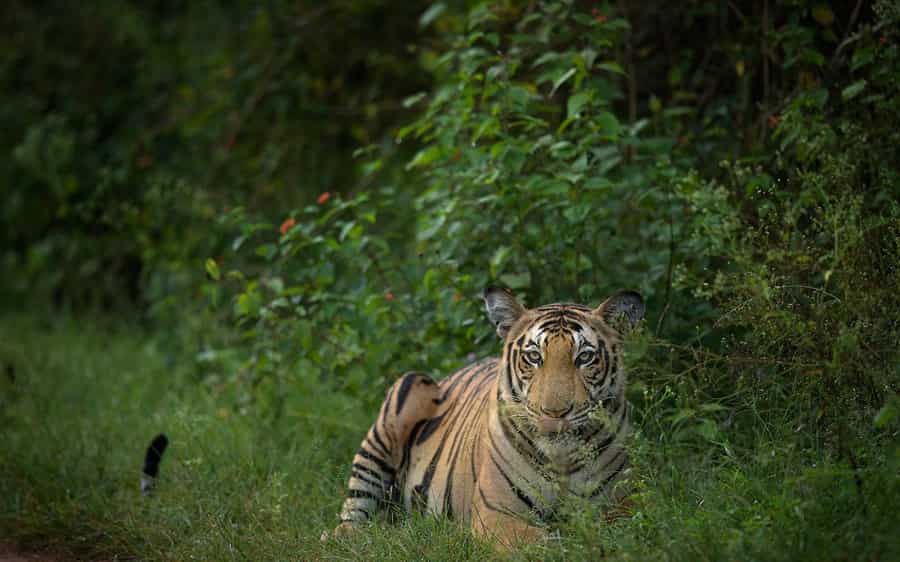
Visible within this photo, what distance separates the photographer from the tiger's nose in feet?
12.7

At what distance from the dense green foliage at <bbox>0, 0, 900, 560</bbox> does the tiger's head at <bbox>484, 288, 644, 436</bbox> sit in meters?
0.14

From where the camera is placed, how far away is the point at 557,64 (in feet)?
18.1

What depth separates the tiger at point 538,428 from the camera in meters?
3.91

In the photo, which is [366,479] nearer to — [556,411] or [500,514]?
[500,514]

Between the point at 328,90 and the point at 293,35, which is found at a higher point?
the point at 293,35

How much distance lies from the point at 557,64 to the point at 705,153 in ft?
3.24

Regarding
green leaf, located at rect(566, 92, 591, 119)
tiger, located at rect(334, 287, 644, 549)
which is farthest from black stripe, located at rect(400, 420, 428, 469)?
green leaf, located at rect(566, 92, 591, 119)

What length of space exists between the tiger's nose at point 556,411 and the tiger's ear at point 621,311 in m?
0.41

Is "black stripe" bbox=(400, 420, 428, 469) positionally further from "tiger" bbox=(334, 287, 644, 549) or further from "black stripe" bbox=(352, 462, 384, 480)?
"tiger" bbox=(334, 287, 644, 549)

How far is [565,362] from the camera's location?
3.95 metres

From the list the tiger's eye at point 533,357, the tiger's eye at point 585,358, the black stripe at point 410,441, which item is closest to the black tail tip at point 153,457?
the black stripe at point 410,441

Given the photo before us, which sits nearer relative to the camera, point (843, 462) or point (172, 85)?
point (843, 462)

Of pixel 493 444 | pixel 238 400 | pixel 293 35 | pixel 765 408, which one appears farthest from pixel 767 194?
pixel 293 35

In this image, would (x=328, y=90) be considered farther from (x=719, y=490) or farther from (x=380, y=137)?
(x=719, y=490)
